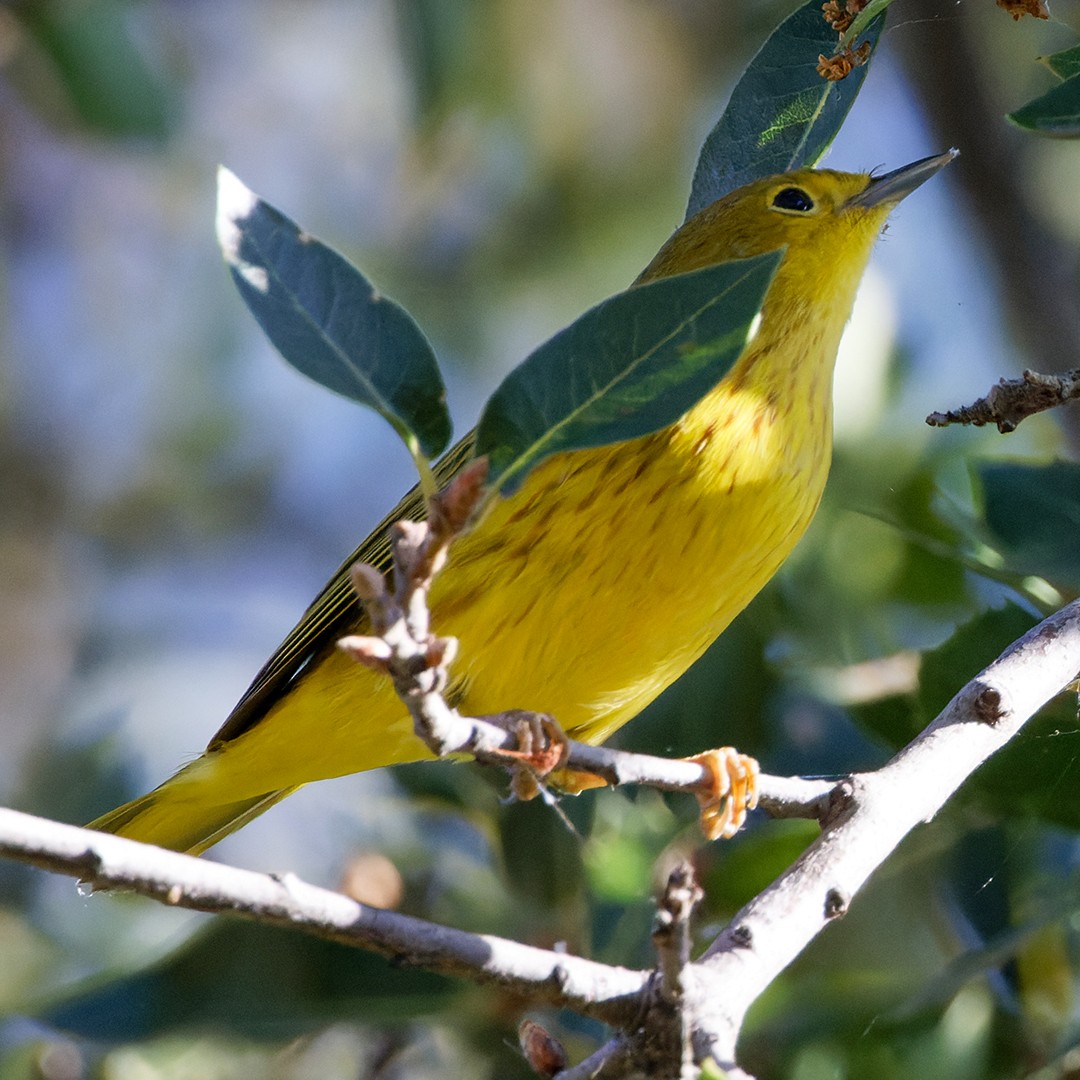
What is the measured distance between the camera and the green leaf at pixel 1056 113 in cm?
197

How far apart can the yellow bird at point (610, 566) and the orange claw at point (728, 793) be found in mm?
198

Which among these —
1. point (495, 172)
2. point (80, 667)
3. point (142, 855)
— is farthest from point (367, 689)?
point (495, 172)

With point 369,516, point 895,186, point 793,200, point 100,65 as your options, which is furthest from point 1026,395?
point 369,516

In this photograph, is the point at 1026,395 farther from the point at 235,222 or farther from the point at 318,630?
the point at 318,630

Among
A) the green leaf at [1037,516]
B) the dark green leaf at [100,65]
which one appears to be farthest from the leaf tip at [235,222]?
the dark green leaf at [100,65]

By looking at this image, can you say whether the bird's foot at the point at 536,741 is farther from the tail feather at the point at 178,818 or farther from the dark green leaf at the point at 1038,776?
the tail feather at the point at 178,818

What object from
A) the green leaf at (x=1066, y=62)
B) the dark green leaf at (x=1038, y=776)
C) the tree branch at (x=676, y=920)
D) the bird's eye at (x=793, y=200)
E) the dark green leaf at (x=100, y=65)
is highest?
the dark green leaf at (x=100, y=65)

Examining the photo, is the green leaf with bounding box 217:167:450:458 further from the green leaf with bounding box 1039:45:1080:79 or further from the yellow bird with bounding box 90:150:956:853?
the green leaf with bounding box 1039:45:1080:79

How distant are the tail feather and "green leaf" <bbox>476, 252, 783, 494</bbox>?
1.67 meters

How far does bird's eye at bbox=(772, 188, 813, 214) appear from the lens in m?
3.12

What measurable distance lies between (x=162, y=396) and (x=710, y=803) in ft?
18.1

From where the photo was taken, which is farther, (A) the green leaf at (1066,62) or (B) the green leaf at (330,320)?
(A) the green leaf at (1066,62)

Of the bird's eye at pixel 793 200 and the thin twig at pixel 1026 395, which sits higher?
the bird's eye at pixel 793 200

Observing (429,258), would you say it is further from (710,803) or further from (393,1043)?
Result: (710,803)
